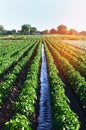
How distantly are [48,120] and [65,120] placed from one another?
247cm

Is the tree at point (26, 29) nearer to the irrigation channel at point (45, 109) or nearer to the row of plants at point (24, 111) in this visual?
the irrigation channel at point (45, 109)

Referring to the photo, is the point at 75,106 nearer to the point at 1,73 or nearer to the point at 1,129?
the point at 1,129

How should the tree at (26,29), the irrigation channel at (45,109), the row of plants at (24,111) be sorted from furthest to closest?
the tree at (26,29)
the irrigation channel at (45,109)
the row of plants at (24,111)

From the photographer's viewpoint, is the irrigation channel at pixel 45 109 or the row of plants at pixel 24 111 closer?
the row of plants at pixel 24 111

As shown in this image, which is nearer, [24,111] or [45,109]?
[24,111]

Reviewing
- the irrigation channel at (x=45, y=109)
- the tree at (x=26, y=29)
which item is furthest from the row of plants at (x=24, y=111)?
the tree at (x=26, y=29)

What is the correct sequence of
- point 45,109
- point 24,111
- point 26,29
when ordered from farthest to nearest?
point 26,29 < point 45,109 < point 24,111

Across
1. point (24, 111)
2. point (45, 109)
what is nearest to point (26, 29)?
point (45, 109)

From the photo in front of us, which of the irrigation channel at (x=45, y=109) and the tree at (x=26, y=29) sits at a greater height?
the irrigation channel at (x=45, y=109)

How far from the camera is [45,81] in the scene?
937 inches

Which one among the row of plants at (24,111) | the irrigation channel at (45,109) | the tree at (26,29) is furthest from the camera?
the tree at (26,29)

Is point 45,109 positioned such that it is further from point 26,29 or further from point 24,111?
point 26,29

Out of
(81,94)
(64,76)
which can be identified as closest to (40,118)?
(81,94)

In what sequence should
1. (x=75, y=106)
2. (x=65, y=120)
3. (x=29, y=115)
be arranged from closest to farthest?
(x=65, y=120)
(x=29, y=115)
(x=75, y=106)
